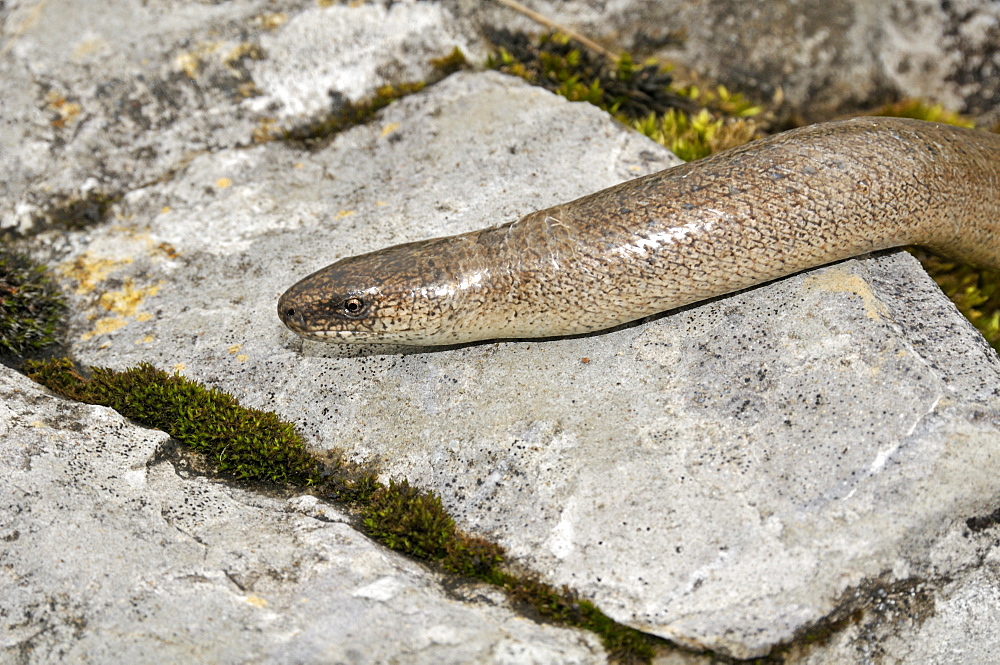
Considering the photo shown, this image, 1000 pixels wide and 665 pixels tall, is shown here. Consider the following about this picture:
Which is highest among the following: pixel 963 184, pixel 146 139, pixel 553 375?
pixel 963 184

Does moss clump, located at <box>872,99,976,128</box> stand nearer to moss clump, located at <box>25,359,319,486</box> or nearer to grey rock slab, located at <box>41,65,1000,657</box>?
grey rock slab, located at <box>41,65,1000,657</box>

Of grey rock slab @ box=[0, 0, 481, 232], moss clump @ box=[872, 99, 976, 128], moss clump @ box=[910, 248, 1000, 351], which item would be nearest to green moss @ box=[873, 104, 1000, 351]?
moss clump @ box=[910, 248, 1000, 351]

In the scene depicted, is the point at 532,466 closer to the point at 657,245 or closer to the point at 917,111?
the point at 657,245

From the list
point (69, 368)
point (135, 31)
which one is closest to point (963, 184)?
point (69, 368)

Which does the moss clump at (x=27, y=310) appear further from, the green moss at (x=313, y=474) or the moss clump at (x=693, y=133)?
the moss clump at (x=693, y=133)

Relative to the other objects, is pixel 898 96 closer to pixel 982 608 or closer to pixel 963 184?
pixel 963 184

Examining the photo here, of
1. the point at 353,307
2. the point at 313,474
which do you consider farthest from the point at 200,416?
the point at 353,307
